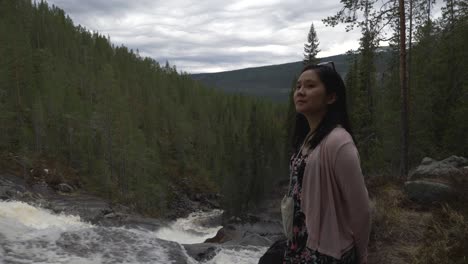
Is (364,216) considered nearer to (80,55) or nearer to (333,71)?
(333,71)

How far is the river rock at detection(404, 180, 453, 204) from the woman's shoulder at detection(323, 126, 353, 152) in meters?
8.23

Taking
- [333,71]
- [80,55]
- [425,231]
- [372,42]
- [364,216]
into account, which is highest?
[80,55]

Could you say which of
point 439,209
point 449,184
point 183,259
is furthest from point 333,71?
point 183,259

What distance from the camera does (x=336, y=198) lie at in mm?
1931

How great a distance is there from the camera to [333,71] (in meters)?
2.13

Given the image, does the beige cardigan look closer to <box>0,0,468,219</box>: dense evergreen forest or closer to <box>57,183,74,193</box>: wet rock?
<box>0,0,468,219</box>: dense evergreen forest

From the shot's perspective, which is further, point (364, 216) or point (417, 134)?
point (417, 134)

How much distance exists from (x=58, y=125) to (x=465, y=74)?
4344 centimetres

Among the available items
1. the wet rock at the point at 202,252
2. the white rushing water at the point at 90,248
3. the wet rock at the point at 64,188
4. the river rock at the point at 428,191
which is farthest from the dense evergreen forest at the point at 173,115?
the white rushing water at the point at 90,248

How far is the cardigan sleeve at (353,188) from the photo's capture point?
1841mm

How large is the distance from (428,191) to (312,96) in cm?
851

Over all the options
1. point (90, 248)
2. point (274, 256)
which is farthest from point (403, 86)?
point (90, 248)

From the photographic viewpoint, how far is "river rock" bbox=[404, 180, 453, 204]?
29.2 feet

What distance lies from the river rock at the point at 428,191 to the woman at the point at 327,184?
8043 millimetres
